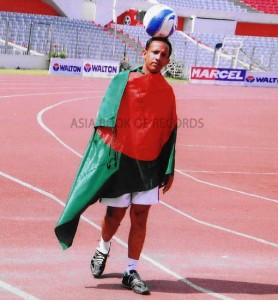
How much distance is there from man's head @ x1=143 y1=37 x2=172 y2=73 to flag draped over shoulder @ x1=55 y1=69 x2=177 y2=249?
60 mm

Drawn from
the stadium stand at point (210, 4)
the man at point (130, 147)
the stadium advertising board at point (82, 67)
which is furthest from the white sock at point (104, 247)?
the stadium stand at point (210, 4)

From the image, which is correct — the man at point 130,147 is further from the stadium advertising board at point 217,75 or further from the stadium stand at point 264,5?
the stadium stand at point 264,5

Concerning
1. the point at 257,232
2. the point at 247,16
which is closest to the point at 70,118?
the point at 257,232

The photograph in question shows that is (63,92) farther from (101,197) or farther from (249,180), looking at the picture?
(101,197)

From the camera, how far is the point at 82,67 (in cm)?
3394

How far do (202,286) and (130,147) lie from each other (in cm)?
120

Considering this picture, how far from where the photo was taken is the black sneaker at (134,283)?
5.32 m

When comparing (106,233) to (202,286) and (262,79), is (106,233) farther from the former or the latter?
(262,79)

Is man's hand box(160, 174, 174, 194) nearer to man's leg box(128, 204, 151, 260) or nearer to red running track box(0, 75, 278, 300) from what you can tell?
man's leg box(128, 204, 151, 260)

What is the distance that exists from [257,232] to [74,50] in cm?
3073

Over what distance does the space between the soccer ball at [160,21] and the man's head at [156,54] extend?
5 cm

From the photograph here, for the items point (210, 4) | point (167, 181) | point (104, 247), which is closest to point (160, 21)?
point (167, 181)

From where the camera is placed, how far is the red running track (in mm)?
5562

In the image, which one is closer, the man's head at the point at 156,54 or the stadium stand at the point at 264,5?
the man's head at the point at 156,54
